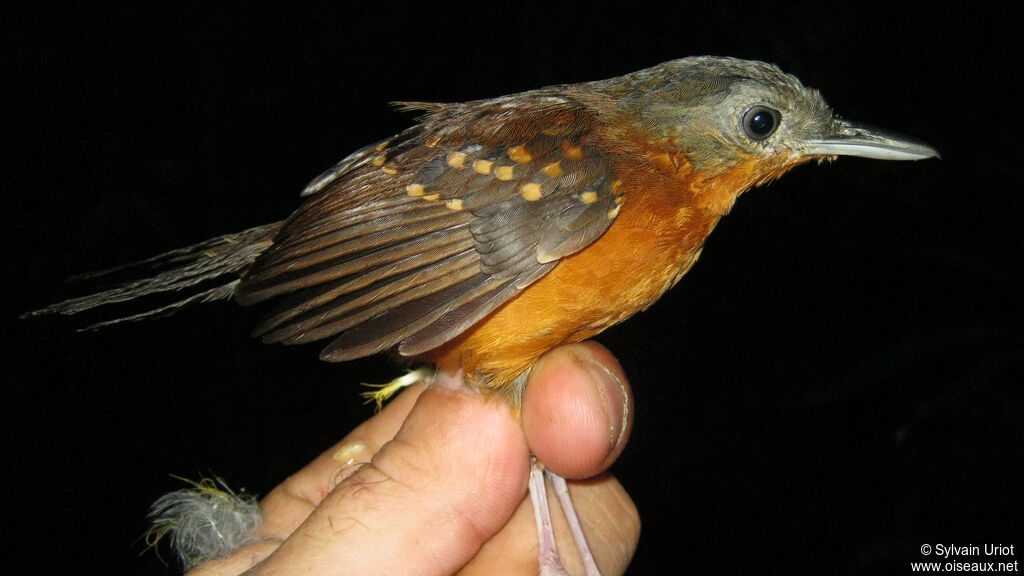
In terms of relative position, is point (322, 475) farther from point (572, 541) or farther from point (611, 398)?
point (611, 398)

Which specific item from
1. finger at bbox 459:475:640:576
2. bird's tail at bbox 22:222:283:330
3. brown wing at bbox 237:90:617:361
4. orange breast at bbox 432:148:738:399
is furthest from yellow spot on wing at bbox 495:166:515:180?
finger at bbox 459:475:640:576

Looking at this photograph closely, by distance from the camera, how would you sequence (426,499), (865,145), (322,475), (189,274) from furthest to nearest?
(322,475), (189,274), (865,145), (426,499)

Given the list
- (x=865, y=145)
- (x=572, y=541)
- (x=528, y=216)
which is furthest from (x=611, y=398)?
(x=865, y=145)

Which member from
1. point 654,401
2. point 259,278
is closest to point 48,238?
point 259,278

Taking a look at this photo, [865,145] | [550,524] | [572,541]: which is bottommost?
[572,541]

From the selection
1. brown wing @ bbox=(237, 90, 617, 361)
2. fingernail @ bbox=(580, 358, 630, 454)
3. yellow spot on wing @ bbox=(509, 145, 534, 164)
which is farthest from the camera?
fingernail @ bbox=(580, 358, 630, 454)

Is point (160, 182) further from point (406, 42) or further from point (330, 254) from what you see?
point (330, 254)

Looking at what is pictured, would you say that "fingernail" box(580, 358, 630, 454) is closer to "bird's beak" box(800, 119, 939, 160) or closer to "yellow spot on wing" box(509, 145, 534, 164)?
"yellow spot on wing" box(509, 145, 534, 164)
